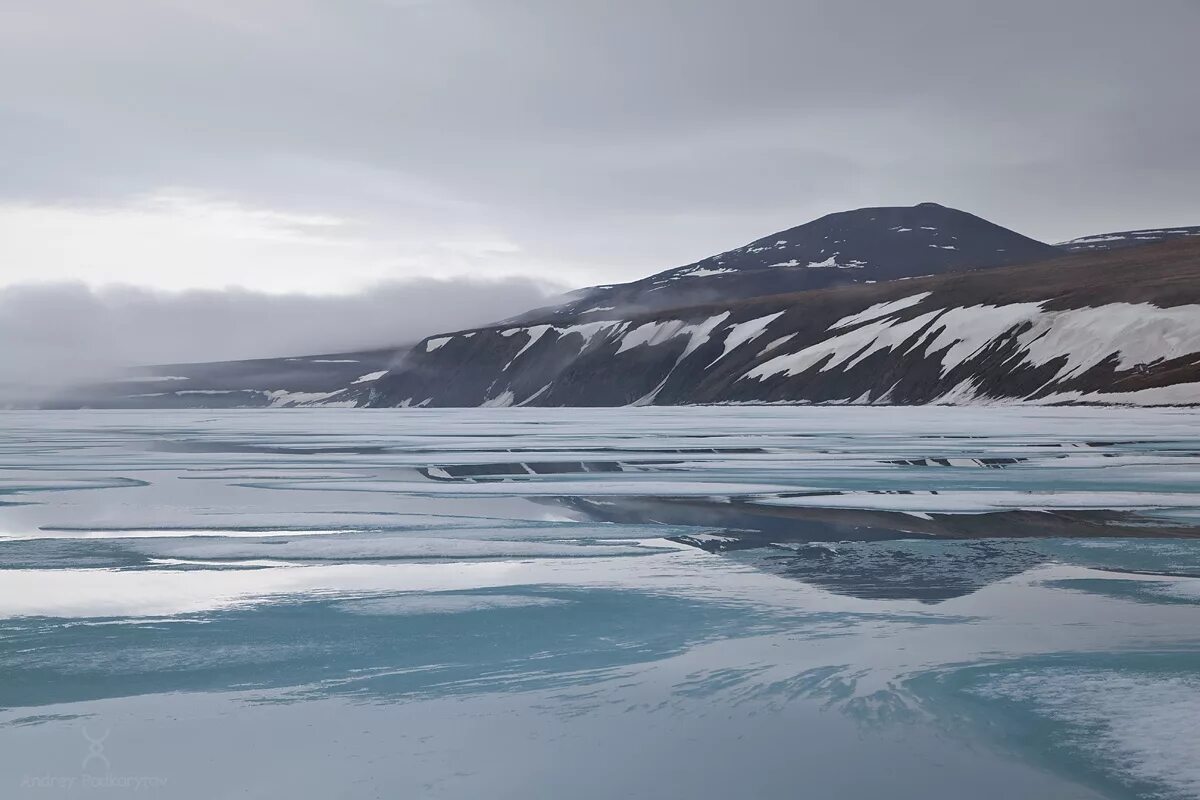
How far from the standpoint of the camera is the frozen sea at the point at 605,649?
5.86 m

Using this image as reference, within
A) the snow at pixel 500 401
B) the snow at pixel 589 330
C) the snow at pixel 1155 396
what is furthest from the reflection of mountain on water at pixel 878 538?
the snow at pixel 589 330

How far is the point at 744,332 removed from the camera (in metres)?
166

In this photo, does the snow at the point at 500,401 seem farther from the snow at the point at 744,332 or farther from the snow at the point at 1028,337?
the snow at the point at 1028,337

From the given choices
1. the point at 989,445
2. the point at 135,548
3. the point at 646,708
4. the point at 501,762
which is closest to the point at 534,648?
the point at 646,708

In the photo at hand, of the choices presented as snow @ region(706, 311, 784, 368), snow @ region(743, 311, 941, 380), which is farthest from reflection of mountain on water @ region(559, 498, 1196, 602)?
snow @ region(706, 311, 784, 368)

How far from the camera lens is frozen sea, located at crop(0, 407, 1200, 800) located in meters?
5.86

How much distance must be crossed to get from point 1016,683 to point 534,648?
133 inches

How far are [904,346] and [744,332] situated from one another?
38.8 m

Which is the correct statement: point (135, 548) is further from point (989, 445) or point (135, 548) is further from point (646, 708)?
point (989, 445)

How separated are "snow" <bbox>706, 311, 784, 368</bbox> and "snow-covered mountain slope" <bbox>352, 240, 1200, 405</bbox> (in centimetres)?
35

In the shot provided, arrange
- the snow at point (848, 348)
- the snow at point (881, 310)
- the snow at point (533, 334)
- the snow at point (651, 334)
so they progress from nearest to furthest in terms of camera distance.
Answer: the snow at point (848, 348) → the snow at point (881, 310) → the snow at point (651, 334) → the snow at point (533, 334)

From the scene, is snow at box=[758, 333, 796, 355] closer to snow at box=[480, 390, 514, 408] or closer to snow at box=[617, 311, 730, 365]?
snow at box=[617, 311, 730, 365]

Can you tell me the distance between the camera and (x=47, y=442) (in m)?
46.1

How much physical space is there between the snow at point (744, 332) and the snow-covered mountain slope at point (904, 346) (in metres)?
0.35
